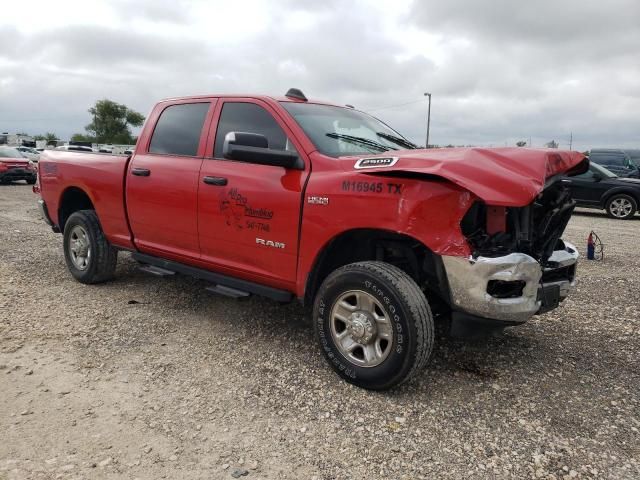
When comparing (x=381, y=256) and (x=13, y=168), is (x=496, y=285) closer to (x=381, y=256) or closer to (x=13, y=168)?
(x=381, y=256)

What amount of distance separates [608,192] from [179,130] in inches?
478

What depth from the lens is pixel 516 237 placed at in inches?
122

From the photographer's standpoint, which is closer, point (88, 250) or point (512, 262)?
point (512, 262)

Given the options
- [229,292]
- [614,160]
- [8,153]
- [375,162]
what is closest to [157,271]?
[229,292]

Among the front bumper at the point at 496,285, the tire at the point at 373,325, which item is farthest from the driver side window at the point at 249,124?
the front bumper at the point at 496,285

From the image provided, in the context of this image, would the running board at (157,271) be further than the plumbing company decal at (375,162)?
Yes

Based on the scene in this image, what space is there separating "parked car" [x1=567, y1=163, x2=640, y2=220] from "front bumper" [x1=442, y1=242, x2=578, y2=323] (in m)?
11.2

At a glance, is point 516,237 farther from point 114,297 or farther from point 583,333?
point 114,297

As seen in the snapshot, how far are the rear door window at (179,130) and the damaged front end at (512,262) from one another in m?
2.43

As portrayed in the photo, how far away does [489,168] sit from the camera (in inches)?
110

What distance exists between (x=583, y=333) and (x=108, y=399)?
364 cm

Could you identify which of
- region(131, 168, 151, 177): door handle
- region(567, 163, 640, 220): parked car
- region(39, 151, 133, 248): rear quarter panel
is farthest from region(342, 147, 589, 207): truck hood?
Answer: region(567, 163, 640, 220): parked car

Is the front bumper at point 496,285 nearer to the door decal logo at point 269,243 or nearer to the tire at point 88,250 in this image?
the door decal logo at point 269,243

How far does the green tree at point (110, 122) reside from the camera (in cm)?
6997
